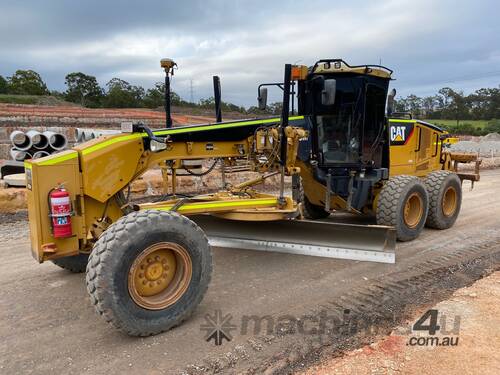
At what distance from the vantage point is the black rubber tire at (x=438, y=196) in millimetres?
7609

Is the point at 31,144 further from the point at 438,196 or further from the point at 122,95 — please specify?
the point at 122,95

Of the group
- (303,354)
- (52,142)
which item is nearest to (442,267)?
(303,354)

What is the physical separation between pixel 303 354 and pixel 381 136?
14.5ft

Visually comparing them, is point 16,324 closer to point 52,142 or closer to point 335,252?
point 335,252

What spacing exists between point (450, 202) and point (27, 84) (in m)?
60.3

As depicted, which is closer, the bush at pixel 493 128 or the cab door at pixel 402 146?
the cab door at pixel 402 146

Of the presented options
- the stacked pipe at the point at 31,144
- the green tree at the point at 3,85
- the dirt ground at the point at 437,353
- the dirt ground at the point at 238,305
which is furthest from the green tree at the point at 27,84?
the dirt ground at the point at 437,353

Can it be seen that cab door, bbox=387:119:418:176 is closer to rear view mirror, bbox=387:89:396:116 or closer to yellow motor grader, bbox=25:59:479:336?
yellow motor grader, bbox=25:59:479:336

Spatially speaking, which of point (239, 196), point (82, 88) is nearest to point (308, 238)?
point (239, 196)

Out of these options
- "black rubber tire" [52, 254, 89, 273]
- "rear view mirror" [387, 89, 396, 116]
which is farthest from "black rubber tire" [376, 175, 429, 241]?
"black rubber tire" [52, 254, 89, 273]

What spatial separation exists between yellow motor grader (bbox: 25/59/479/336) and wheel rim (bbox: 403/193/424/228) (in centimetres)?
2

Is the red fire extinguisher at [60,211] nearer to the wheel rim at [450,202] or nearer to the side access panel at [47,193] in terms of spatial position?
A: the side access panel at [47,193]

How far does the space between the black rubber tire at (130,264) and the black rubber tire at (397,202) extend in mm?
3402

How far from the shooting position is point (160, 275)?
403 centimetres
